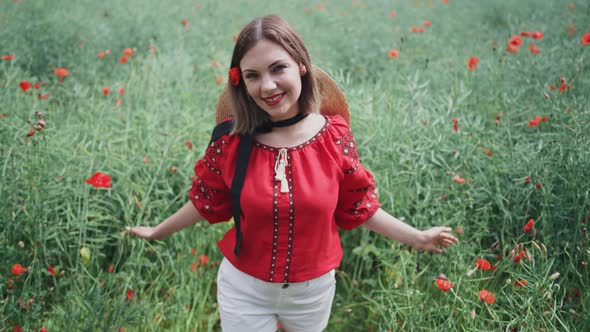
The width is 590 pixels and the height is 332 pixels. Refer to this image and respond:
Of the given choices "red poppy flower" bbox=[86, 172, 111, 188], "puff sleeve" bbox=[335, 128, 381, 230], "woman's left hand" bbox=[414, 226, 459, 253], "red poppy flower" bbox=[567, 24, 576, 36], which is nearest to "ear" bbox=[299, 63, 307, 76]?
"puff sleeve" bbox=[335, 128, 381, 230]

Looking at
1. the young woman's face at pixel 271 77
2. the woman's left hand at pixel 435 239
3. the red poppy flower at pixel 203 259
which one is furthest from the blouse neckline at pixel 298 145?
the red poppy flower at pixel 203 259

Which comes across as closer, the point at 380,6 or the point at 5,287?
the point at 5,287

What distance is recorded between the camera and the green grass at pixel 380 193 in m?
1.87

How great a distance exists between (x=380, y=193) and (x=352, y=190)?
85 cm

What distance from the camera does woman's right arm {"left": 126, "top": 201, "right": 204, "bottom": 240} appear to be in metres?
1.65

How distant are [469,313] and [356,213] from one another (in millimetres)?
601

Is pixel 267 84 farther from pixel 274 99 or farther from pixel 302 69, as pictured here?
pixel 302 69

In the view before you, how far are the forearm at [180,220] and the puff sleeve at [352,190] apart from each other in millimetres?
501

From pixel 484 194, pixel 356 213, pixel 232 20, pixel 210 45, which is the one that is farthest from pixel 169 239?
pixel 232 20

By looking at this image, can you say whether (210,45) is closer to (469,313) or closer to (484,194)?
(484,194)

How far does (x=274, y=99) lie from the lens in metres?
1.41

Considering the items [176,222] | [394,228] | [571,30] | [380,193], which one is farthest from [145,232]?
[571,30]

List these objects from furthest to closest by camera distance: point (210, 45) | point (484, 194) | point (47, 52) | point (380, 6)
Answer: point (380, 6) → point (210, 45) → point (47, 52) → point (484, 194)

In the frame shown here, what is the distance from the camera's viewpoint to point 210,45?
4273mm
